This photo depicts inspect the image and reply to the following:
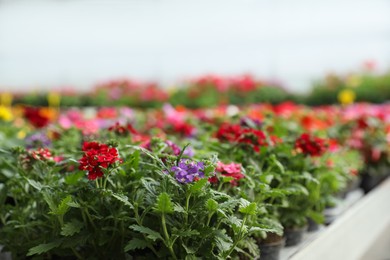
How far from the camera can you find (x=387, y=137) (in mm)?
3293

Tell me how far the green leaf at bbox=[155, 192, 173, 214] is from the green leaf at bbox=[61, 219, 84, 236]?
22 cm

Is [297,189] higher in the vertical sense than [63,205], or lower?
lower

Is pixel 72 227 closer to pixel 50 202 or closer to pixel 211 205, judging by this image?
pixel 50 202

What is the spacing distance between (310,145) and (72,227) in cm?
89

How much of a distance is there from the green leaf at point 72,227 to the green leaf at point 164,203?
0.74ft

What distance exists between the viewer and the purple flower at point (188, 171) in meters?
1.21

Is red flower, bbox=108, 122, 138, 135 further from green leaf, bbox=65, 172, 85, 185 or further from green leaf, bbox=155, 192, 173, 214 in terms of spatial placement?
green leaf, bbox=155, 192, 173, 214

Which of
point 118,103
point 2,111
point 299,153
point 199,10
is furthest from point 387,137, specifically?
point 199,10

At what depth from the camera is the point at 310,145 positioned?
1.88 metres

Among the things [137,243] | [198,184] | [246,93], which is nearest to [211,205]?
[198,184]

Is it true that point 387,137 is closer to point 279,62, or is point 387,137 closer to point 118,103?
point 118,103

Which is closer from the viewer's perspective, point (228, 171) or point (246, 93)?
point (228, 171)

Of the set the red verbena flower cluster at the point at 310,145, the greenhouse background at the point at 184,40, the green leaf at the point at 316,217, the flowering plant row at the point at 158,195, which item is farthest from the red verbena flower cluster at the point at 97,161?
the greenhouse background at the point at 184,40

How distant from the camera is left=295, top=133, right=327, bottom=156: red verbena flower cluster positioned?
1.88 meters
